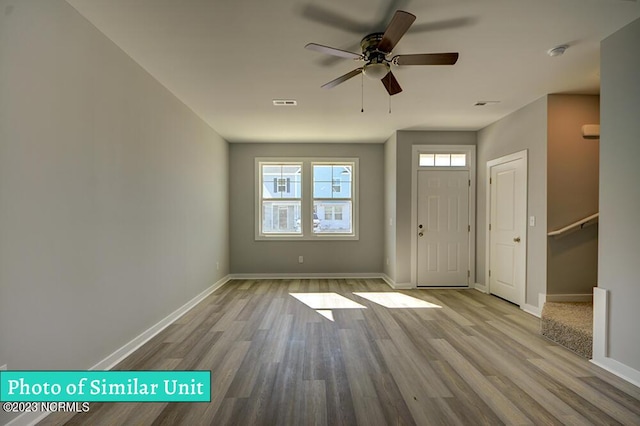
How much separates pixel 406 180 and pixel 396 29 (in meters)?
3.41

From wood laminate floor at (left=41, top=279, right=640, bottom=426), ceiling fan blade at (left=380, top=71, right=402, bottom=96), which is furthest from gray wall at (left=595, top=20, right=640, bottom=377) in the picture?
ceiling fan blade at (left=380, top=71, right=402, bottom=96)

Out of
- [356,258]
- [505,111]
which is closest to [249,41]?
[505,111]

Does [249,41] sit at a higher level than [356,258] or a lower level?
higher

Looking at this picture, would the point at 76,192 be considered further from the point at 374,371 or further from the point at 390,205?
the point at 390,205

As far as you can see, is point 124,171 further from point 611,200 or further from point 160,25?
point 611,200

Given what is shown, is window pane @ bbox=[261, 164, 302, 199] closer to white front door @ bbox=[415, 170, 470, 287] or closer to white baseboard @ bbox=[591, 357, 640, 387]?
white front door @ bbox=[415, 170, 470, 287]

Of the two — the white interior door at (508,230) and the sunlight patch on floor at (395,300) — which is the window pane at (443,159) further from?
the sunlight patch on floor at (395,300)

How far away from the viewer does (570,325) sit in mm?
2855

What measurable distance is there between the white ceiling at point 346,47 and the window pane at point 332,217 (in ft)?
7.50

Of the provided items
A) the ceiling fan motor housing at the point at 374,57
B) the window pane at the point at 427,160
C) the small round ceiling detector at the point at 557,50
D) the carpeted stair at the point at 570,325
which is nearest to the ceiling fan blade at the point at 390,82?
the ceiling fan motor housing at the point at 374,57

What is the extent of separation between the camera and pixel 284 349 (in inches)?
110

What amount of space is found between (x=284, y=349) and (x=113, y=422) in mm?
1341

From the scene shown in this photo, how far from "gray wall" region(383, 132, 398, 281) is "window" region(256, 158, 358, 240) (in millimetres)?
618

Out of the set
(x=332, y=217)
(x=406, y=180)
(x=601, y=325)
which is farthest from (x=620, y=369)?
(x=332, y=217)
